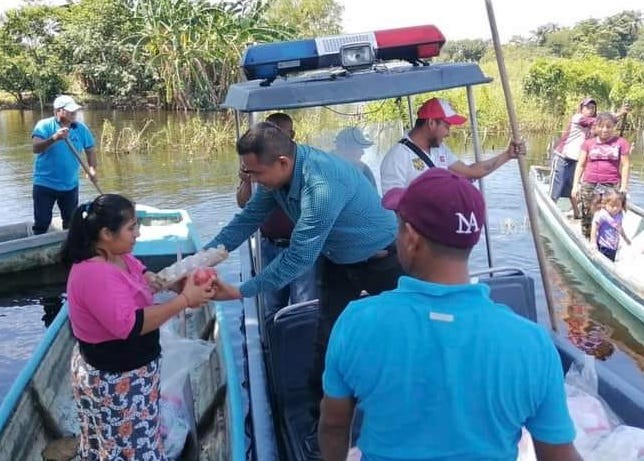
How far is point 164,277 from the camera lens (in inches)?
125

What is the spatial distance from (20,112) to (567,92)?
2295cm

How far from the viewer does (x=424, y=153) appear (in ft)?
13.9

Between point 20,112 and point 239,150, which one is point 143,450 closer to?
point 239,150

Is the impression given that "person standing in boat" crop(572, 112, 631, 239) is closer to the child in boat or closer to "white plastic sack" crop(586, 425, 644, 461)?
the child in boat

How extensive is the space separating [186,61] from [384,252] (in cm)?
2318

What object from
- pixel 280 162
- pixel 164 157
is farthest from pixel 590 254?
pixel 164 157

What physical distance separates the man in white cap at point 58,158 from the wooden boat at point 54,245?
283mm

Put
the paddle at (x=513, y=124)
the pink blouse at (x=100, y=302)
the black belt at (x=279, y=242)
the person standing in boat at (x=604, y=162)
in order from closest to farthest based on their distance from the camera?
the pink blouse at (x=100, y=302)
the paddle at (x=513, y=124)
the black belt at (x=279, y=242)
the person standing in boat at (x=604, y=162)

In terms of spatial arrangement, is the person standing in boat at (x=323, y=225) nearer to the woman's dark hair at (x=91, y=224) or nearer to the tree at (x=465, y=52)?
the woman's dark hair at (x=91, y=224)

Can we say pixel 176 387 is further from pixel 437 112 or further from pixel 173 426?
pixel 437 112

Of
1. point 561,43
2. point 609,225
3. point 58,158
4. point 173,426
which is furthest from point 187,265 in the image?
point 561,43

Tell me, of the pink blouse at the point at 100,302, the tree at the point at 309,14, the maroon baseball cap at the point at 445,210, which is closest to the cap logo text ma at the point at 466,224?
the maroon baseball cap at the point at 445,210

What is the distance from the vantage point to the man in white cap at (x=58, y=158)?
709 cm

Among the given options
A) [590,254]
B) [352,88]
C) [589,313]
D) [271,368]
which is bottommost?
[589,313]
